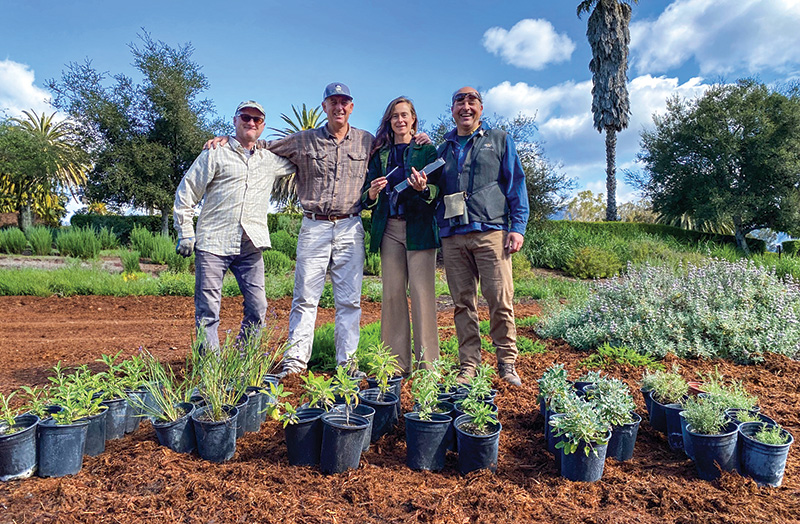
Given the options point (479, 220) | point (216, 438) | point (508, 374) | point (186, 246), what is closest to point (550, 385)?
point (508, 374)

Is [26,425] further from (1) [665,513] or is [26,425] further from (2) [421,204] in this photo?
(1) [665,513]

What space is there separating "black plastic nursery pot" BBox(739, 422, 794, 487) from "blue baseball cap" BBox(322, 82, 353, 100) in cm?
322

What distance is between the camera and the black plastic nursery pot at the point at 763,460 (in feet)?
7.67

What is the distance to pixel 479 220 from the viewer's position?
3.65 meters

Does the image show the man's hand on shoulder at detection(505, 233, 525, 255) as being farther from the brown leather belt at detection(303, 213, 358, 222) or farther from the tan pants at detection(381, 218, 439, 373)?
the brown leather belt at detection(303, 213, 358, 222)

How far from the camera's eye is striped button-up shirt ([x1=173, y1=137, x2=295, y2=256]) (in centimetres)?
373

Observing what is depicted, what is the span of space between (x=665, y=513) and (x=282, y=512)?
155cm

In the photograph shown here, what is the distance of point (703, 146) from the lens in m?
23.0

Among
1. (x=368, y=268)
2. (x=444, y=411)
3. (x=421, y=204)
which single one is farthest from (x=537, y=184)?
(x=444, y=411)

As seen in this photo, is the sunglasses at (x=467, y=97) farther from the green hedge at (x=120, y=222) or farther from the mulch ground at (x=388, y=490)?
the green hedge at (x=120, y=222)

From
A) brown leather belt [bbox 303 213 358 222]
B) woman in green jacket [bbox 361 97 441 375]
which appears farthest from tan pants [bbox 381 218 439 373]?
brown leather belt [bbox 303 213 358 222]

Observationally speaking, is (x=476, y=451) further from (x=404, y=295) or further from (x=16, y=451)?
(x=16, y=451)

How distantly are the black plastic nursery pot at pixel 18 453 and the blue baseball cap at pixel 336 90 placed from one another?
2.72 meters

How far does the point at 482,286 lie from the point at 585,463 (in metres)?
1.65
